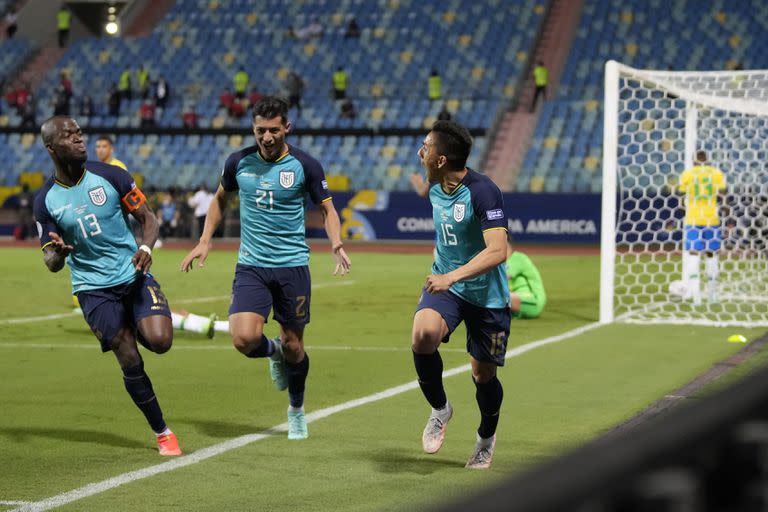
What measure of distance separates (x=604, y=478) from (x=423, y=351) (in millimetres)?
5371

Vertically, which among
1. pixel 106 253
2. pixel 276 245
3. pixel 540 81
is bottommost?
pixel 540 81

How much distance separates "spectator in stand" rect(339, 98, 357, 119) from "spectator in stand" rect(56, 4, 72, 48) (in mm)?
12884

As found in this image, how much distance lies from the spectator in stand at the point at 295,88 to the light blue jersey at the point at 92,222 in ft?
102

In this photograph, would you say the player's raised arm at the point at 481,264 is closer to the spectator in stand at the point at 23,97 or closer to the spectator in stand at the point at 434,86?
the spectator in stand at the point at 434,86

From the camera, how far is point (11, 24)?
4562 centimetres

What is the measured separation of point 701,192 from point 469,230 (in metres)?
9.44

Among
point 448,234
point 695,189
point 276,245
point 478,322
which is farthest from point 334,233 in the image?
point 695,189

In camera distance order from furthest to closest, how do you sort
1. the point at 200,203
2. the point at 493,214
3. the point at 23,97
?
1. the point at 23,97
2. the point at 200,203
3. the point at 493,214

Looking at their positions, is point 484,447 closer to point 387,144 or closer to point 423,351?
point 423,351

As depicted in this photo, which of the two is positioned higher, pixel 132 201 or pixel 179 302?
pixel 132 201

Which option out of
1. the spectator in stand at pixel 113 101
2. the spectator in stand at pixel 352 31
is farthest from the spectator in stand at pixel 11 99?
the spectator in stand at pixel 352 31

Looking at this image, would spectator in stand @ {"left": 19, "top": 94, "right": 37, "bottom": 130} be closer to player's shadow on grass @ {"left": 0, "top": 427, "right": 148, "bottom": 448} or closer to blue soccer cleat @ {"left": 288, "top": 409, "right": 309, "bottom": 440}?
player's shadow on grass @ {"left": 0, "top": 427, "right": 148, "bottom": 448}

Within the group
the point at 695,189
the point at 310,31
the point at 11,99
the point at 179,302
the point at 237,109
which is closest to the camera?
the point at 695,189

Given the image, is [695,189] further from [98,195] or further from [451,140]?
[98,195]
